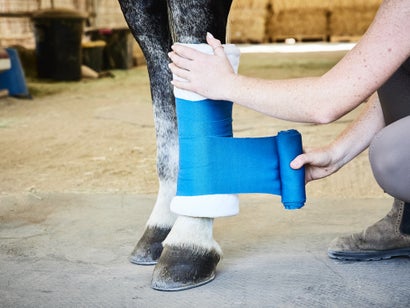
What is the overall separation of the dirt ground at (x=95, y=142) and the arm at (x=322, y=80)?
1.14 metres

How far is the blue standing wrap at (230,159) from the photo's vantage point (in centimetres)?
126

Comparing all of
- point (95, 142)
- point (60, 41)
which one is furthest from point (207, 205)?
point (60, 41)

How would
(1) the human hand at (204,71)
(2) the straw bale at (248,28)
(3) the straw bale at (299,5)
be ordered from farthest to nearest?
(3) the straw bale at (299,5) → (2) the straw bale at (248,28) → (1) the human hand at (204,71)

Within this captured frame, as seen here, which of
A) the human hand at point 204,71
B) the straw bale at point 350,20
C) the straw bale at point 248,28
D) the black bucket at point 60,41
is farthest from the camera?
the straw bale at point 248,28

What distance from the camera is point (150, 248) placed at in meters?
1.50

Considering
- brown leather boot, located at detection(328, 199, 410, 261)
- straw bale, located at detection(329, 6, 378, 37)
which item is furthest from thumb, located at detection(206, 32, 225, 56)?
straw bale, located at detection(329, 6, 378, 37)

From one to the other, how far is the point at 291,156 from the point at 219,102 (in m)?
0.17

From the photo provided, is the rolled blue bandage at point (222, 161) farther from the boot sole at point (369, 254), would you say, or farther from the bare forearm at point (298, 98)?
the boot sole at point (369, 254)

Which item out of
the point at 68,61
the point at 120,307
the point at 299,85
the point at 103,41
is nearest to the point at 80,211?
the point at 120,307

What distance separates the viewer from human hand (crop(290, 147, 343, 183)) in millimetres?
1333

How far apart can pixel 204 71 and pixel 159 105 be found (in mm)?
340

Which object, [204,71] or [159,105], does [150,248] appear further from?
[204,71]

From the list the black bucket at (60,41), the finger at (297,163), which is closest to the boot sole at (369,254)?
the finger at (297,163)

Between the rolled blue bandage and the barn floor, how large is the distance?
7.2 inches
